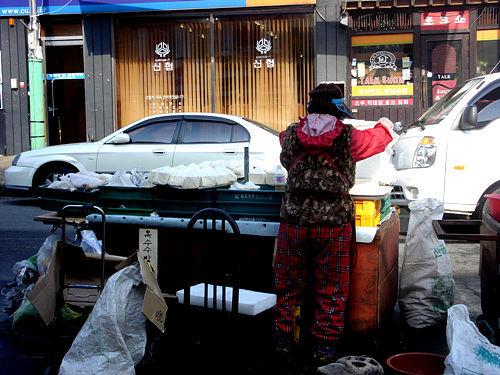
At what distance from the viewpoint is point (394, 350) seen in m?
4.27

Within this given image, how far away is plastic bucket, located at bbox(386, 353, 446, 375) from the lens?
3.47 metres

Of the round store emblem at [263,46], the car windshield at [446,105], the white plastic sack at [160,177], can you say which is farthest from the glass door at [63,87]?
the white plastic sack at [160,177]

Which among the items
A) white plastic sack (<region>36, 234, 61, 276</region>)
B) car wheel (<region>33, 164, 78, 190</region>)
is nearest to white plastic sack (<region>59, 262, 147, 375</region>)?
white plastic sack (<region>36, 234, 61, 276</region>)

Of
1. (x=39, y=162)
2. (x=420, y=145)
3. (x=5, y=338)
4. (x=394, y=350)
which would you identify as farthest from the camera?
(x=39, y=162)

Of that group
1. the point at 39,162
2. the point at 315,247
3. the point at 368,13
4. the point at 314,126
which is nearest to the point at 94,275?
the point at 315,247

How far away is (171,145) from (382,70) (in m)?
6.18

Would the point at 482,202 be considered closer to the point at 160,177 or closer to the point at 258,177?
the point at 258,177

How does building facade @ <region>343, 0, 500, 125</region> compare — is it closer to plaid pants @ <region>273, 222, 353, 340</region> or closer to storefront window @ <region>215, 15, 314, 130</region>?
Result: storefront window @ <region>215, 15, 314, 130</region>

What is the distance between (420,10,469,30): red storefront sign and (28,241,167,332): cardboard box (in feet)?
36.2

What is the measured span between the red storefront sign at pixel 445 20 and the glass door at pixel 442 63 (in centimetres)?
20

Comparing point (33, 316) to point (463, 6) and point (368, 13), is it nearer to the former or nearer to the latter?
point (368, 13)

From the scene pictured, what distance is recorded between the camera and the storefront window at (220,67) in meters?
13.9

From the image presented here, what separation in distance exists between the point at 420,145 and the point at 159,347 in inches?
186

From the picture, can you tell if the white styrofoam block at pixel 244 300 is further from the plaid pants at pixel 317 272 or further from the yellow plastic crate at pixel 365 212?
the yellow plastic crate at pixel 365 212
